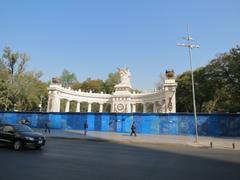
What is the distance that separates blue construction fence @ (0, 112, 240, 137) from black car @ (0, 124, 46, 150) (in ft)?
54.8

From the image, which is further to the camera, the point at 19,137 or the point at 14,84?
the point at 14,84

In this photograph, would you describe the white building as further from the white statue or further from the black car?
the black car

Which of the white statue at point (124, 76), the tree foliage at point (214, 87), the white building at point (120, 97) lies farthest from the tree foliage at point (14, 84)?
the tree foliage at point (214, 87)

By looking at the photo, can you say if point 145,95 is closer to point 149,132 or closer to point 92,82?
point 149,132

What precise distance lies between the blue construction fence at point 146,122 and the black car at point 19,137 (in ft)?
54.8

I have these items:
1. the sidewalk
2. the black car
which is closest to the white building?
the sidewalk

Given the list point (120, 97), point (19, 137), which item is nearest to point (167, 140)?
point (19, 137)

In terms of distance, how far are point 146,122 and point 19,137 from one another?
20.5 m

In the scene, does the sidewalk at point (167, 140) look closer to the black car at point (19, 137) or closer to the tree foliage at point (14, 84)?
the black car at point (19, 137)

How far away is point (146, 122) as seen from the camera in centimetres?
3272

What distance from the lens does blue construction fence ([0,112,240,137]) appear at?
3009cm

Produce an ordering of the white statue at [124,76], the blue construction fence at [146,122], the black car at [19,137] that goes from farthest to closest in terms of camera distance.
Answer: the white statue at [124,76] < the blue construction fence at [146,122] < the black car at [19,137]

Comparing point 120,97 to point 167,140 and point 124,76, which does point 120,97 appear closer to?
point 124,76

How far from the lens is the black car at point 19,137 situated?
47.3 feet
